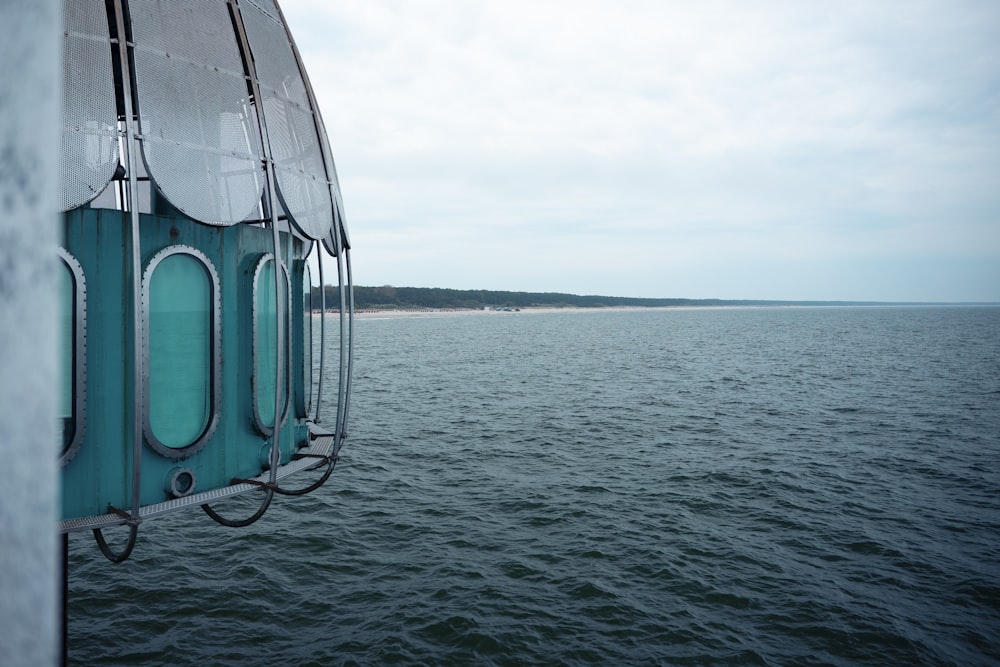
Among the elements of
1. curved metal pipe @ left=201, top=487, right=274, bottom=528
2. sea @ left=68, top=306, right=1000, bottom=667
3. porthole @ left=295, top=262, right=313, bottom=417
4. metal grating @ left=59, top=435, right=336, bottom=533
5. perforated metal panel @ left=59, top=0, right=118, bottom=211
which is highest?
perforated metal panel @ left=59, top=0, right=118, bottom=211

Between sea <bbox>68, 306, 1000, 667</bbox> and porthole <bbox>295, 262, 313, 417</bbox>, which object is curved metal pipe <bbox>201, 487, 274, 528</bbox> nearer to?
porthole <bbox>295, 262, 313, 417</bbox>

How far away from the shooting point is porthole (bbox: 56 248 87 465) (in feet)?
22.0

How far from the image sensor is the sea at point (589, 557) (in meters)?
12.6

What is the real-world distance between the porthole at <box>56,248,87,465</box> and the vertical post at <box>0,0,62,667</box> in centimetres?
702

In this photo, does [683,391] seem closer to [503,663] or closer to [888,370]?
[888,370]

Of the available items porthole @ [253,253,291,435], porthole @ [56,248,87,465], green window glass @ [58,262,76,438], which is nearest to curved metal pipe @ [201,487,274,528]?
porthole @ [253,253,291,435]

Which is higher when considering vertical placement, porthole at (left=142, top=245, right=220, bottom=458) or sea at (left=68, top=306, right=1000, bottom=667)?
porthole at (left=142, top=245, right=220, bottom=458)

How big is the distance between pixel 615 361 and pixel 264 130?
62.0 meters

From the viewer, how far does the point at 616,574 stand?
50.3ft

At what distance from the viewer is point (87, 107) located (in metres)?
6.61

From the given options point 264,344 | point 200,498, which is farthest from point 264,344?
point 200,498

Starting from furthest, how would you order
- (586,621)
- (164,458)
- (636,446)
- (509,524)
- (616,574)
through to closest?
(636,446)
(509,524)
(616,574)
(586,621)
(164,458)

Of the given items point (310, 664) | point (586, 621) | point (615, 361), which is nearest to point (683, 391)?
point (615, 361)

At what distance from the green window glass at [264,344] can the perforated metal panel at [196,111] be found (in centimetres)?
110
